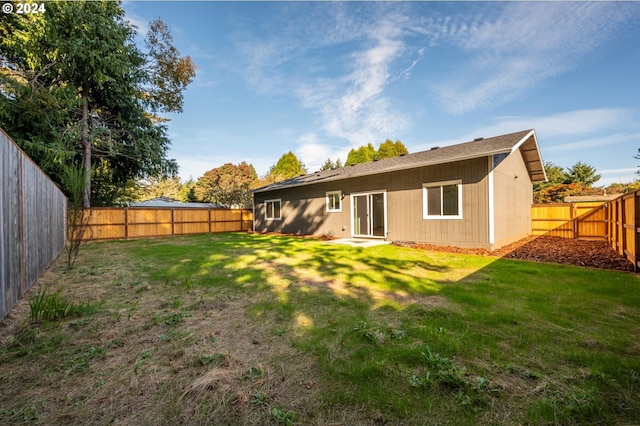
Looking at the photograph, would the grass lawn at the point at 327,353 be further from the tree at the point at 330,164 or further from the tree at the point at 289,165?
the tree at the point at 330,164

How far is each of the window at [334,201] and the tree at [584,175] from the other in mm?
20983

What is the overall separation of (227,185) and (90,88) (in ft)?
47.3

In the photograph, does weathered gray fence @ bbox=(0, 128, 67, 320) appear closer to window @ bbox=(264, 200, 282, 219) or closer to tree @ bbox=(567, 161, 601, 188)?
window @ bbox=(264, 200, 282, 219)

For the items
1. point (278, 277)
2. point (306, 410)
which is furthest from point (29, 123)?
point (306, 410)

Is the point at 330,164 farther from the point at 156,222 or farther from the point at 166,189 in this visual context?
the point at 166,189

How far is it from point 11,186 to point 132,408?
3.47 meters

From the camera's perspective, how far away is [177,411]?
168 centimetres

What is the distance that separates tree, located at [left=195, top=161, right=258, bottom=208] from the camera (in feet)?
89.8

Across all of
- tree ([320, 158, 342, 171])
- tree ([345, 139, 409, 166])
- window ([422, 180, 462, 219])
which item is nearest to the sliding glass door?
window ([422, 180, 462, 219])

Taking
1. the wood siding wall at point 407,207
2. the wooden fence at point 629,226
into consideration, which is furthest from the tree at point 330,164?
the wooden fence at point 629,226

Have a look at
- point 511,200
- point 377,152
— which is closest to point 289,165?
point 377,152

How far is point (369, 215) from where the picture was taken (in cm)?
1106

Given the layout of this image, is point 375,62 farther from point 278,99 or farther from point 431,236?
point 431,236

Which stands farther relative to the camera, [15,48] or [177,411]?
[15,48]
